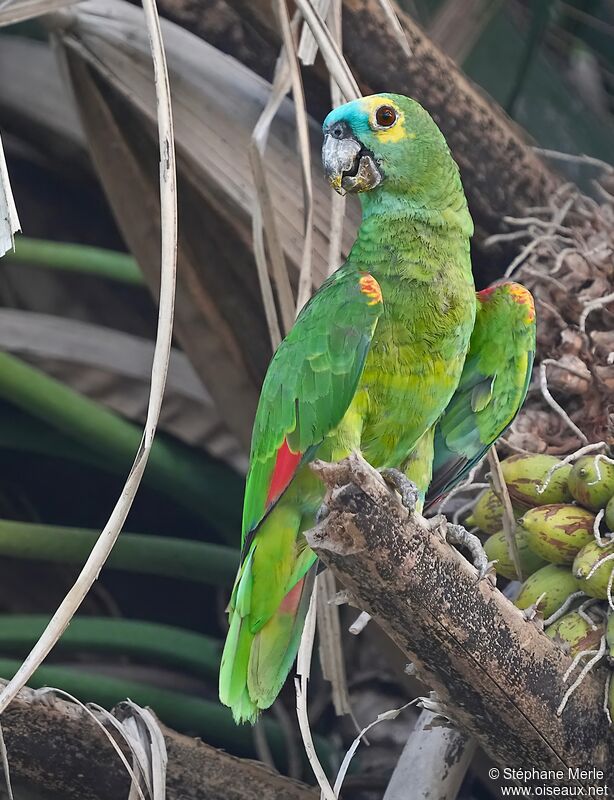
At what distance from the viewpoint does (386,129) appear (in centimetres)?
177

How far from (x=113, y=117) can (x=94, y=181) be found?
702 mm

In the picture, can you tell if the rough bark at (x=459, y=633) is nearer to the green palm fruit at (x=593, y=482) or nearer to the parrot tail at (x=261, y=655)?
the green palm fruit at (x=593, y=482)

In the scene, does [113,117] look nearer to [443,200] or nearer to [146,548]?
[443,200]

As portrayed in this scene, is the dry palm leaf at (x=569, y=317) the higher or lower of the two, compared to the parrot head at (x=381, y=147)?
lower

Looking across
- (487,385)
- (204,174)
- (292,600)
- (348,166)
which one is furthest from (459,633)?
(204,174)

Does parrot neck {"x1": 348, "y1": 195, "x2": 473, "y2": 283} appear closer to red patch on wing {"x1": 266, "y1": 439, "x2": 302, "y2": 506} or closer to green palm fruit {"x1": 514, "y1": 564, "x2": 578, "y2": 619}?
red patch on wing {"x1": 266, "y1": 439, "x2": 302, "y2": 506}

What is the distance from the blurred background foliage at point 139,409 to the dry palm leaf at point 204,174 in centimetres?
1

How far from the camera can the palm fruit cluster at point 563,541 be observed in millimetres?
1466

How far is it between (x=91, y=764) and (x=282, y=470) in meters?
0.55

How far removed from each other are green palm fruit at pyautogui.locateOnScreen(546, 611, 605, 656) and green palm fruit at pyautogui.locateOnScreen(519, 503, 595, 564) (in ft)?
0.31

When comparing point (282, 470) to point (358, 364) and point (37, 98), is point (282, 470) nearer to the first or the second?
point (358, 364)

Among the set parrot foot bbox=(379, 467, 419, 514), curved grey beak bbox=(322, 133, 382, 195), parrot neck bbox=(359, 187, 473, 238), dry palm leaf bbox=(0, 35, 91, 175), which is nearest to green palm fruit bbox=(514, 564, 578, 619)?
parrot foot bbox=(379, 467, 419, 514)

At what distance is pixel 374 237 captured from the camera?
1.79 meters

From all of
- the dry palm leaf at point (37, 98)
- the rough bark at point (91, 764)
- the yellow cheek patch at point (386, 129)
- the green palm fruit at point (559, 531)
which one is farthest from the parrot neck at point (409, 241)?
the dry palm leaf at point (37, 98)
